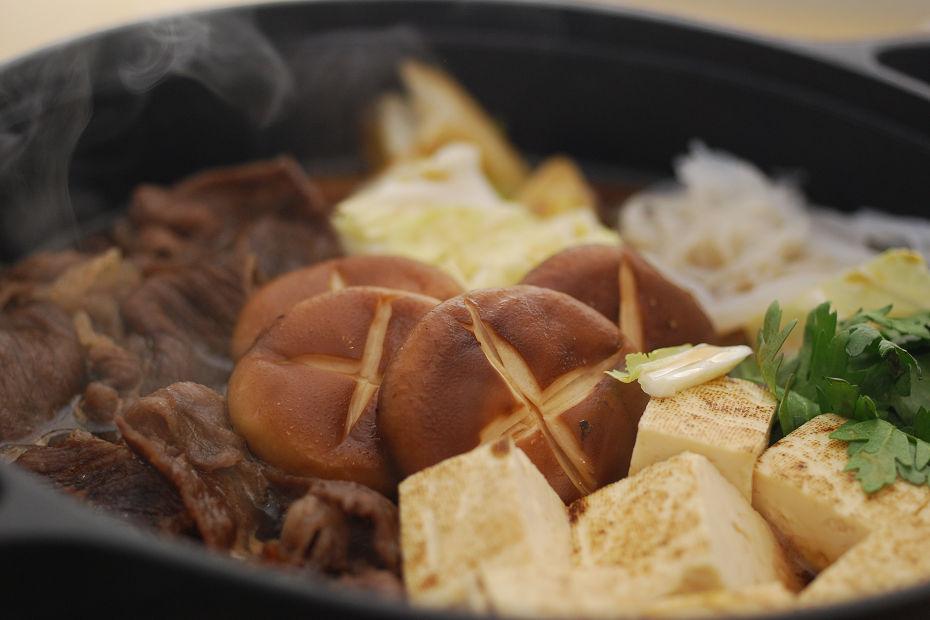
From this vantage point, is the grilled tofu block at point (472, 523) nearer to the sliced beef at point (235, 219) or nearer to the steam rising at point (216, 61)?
the sliced beef at point (235, 219)

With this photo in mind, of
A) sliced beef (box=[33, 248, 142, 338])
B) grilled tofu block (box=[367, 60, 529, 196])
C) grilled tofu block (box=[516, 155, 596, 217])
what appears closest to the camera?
sliced beef (box=[33, 248, 142, 338])

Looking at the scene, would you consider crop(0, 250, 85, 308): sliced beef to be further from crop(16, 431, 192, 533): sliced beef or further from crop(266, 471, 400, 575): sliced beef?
crop(266, 471, 400, 575): sliced beef

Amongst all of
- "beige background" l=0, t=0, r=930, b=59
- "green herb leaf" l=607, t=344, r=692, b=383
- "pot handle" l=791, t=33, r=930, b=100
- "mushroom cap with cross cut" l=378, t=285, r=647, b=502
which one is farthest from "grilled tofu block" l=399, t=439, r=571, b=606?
"beige background" l=0, t=0, r=930, b=59

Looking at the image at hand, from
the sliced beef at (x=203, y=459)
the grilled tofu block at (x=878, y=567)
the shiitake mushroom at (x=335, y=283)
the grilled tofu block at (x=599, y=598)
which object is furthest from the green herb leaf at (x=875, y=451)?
the sliced beef at (x=203, y=459)

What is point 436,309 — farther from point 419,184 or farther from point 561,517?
point 419,184

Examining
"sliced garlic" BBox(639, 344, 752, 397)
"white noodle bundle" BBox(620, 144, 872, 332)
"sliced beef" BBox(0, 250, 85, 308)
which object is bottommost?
"white noodle bundle" BBox(620, 144, 872, 332)

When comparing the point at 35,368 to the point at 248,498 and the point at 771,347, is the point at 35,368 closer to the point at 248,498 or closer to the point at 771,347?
the point at 248,498
